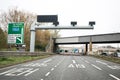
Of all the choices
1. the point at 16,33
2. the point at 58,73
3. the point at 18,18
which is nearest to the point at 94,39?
the point at 18,18

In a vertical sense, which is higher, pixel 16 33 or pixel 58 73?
pixel 16 33

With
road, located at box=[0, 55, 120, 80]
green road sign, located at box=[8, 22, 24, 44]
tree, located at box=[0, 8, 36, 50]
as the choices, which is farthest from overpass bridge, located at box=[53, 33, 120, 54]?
road, located at box=[0, 55, 120, 80]

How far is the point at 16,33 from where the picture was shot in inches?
1134

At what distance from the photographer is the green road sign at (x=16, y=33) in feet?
91.9

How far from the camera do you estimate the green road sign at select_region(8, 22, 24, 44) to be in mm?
28000

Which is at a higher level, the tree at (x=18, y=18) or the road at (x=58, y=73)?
the tree at (x=18, y=18)

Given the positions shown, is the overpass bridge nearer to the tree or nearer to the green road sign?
the tree

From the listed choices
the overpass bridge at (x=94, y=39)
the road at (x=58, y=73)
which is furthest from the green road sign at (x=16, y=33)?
the overpass bridge at (x=94, y=39)

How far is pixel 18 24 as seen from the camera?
97.8ft

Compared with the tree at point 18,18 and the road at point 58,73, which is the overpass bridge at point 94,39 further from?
the road at point 58,73

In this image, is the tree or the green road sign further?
the tree

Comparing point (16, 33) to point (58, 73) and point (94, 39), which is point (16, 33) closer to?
point (58, 73)

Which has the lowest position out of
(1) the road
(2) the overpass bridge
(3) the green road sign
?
(1) the road

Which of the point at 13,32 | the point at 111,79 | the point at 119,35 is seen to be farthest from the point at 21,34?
the point at 119,35
